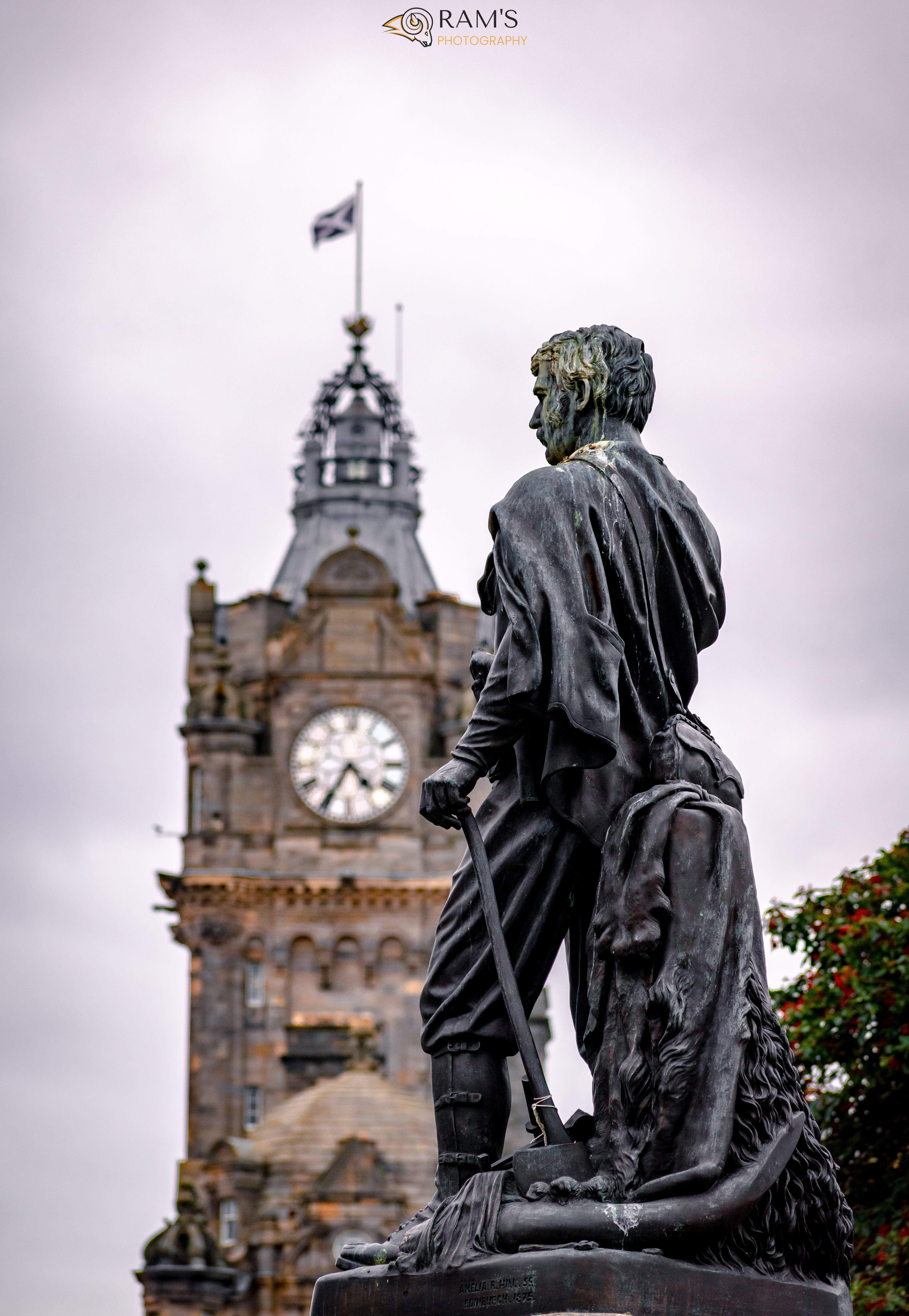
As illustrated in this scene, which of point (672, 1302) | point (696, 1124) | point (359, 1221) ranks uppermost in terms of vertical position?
point (359, 1221)

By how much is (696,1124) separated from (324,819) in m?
82.3

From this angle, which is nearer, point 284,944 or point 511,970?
point 511,970

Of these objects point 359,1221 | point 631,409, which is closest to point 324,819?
point 359,1221

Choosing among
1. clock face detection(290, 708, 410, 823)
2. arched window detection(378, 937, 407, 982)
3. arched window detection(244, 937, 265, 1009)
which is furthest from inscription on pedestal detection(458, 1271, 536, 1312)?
clock face detection(290, 708, 410, 823)

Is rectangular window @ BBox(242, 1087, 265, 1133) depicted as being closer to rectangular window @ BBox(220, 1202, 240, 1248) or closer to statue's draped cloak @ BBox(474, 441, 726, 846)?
rectangular window @ BBox(220, 1202, 240, 1248)

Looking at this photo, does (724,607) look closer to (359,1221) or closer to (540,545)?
(540,545)

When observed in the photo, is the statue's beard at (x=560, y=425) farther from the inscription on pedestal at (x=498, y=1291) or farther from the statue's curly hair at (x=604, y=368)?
the inscription on pedestal at (x=498, y=1291)

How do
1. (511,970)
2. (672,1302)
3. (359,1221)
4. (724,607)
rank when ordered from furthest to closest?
(359,1221), (724,607), (511,970), (672,1302)

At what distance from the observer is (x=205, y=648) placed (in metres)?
92.1

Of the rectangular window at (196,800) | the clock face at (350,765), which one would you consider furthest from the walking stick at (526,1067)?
the rectangular window at (196,800)

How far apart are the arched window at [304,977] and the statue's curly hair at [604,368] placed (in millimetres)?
79373

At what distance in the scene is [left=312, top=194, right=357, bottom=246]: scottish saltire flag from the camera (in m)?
96.1

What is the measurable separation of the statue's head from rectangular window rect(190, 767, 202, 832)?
3214 inches

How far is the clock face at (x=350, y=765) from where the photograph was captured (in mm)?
89188
